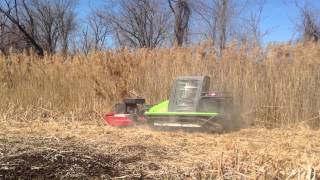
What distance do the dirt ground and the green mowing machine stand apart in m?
0.26

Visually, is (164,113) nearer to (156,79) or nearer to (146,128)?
(146,128)

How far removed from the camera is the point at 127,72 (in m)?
13.0

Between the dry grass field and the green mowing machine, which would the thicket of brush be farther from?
the green mowing machine

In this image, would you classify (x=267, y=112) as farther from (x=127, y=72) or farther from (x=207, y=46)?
(x=127, y=72)

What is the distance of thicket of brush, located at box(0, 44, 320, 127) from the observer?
10914mm

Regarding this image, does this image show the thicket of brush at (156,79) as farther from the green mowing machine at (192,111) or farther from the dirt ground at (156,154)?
the green mowing machine at (192,111)

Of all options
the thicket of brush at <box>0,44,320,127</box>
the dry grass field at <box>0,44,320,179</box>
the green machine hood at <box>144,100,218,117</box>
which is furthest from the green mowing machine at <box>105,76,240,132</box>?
the thicket of brush at <box>0,44,320,127</box>

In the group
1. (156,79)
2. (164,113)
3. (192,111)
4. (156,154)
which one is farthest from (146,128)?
(156,154)

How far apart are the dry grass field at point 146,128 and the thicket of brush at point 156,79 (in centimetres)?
2

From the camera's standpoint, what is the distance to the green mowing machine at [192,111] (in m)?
9.78

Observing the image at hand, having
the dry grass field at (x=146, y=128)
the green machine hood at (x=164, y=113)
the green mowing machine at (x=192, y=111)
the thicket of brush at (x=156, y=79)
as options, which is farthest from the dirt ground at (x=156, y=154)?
the thicket of brush at (x=156, y=79)

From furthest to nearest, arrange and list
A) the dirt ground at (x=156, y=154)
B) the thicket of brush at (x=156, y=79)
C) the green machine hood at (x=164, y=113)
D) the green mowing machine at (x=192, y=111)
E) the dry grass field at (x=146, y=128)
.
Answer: the thicket of brush at (x=156, y=79)
the green mowing machine at (x=192, y=111)
the green machine hood at (x=164, y=113)
the dry grass field at (x=146, y=128)
the dirt ground at (x=156, y=154)

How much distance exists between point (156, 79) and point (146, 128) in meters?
2.10

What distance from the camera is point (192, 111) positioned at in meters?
10.0
